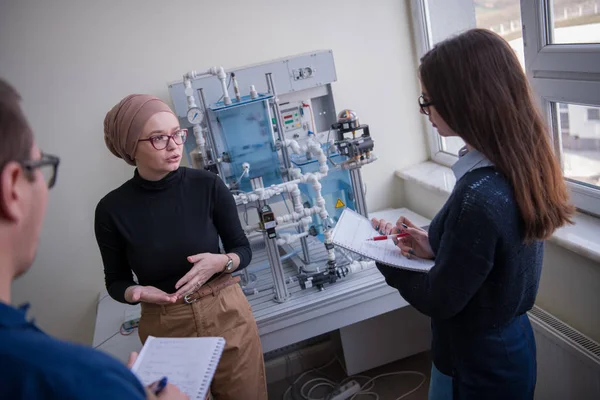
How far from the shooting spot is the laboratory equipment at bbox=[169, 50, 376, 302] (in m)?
1.76

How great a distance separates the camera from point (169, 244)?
4.48ft

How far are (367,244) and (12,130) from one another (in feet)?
3.24

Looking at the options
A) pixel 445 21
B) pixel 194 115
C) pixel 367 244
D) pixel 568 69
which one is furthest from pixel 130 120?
pixel 445 21

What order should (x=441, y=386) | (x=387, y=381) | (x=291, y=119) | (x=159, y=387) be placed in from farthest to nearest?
1. (x=387, y=381)
2. (x=291, y=119)
3. (x=441, y=386)
4. (x=159, y=387)

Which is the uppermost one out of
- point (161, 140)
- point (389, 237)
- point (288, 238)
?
point (161, 140)

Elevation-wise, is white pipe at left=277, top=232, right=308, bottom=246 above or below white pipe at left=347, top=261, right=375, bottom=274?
above

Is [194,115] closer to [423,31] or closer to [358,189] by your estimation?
[358,189]

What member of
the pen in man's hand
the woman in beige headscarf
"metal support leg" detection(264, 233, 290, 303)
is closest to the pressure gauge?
the woman in beige headscarf

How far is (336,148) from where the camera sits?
189 cm

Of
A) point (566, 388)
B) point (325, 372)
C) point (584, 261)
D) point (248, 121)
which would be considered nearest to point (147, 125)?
point (248, 121)

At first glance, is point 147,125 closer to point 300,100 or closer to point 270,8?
point 300,100

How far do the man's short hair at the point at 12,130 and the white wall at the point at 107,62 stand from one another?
5.58 ft

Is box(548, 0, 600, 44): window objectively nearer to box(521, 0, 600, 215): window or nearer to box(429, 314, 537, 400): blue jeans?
box(521, 0, 600, 215): window

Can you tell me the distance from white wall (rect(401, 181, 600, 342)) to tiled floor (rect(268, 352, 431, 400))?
82 cm
